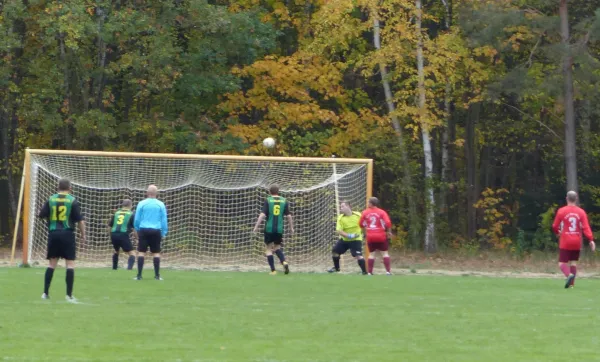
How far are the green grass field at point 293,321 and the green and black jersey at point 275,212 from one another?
1.99 meters

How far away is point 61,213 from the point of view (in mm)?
14641

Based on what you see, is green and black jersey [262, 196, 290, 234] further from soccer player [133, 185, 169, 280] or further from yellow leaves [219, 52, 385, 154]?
yellow leaves [219, 52, 385, 154]

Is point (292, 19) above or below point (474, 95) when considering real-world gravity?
above

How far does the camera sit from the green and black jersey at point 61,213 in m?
14.6

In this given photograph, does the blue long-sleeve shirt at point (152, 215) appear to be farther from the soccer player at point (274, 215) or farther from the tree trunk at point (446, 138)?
the tree trunk at point (446, 138)

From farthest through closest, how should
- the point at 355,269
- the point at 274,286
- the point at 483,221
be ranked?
the point at 483,221 → the point at 355,269 → the point at 274,286

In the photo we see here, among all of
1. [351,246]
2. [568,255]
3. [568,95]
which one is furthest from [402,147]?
[568,255]

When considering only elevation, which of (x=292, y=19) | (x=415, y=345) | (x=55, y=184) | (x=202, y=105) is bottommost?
(x=415, y=345)

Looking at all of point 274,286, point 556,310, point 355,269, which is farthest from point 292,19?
point 556,310

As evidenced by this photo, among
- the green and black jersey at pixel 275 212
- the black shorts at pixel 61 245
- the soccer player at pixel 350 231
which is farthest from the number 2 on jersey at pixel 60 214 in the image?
the soccer player at pixel 350 231

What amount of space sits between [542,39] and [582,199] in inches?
262

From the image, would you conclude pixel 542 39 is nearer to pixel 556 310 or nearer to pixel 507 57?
pixel 507 57

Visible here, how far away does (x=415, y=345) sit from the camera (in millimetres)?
10352

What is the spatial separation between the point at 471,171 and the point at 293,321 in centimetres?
2787
